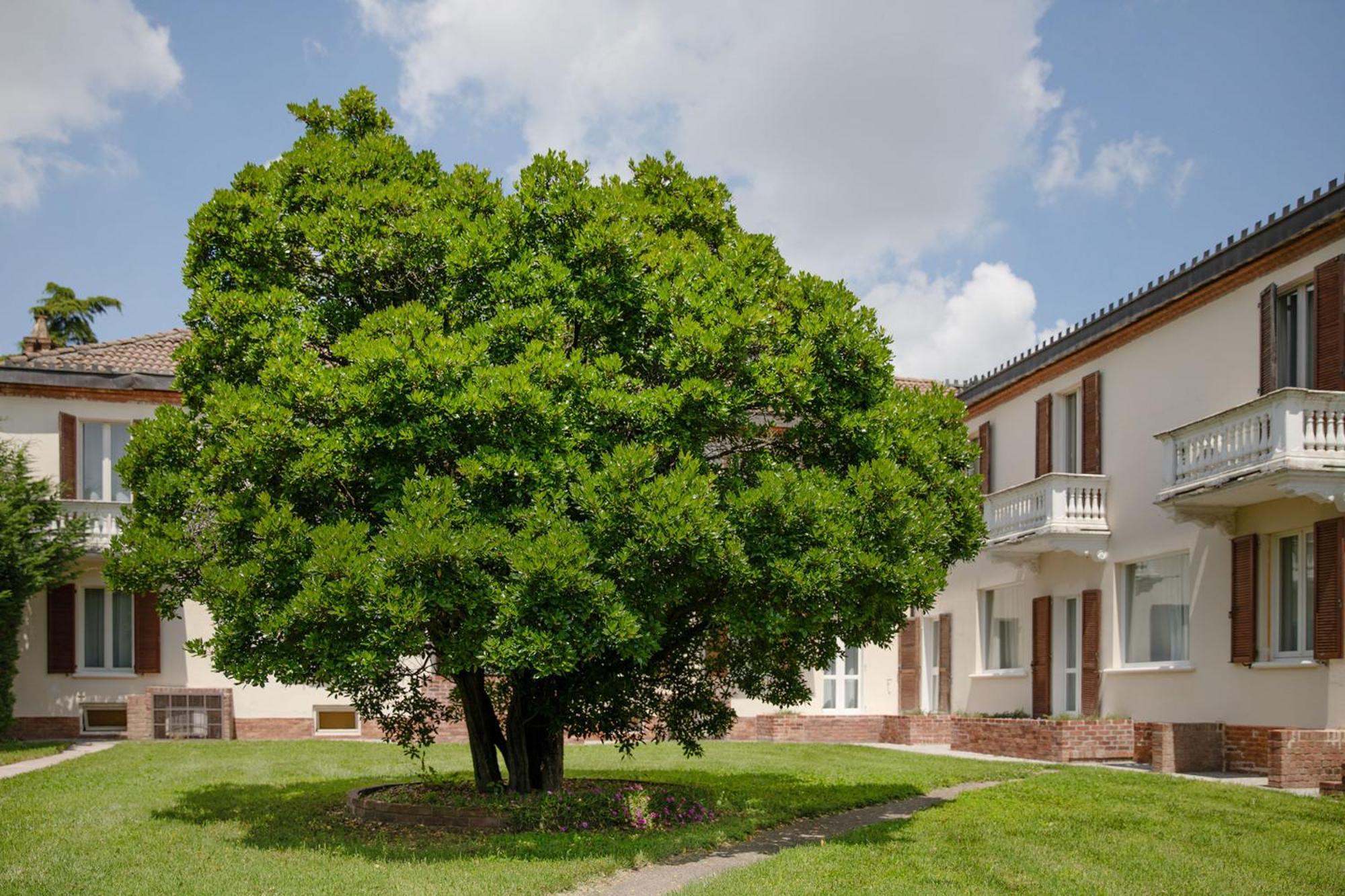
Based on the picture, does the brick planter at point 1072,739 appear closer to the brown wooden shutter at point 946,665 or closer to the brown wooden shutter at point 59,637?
the brown wooden shutter at point 946,665

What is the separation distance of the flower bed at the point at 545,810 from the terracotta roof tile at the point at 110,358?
46.8 ft

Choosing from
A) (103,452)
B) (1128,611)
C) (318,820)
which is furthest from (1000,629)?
(103,452)

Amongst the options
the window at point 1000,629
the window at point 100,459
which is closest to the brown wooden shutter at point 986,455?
the window at point 1000,629

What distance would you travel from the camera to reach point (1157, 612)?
20.4 metres

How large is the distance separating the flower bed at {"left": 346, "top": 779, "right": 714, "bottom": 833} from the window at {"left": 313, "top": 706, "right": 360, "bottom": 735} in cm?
1214

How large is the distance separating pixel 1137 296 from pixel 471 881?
15439mm

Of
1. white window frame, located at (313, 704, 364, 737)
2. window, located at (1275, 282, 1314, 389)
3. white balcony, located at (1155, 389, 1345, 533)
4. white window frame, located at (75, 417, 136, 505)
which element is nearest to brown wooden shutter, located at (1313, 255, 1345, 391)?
window, located at (1275, 282, 1314, 389)

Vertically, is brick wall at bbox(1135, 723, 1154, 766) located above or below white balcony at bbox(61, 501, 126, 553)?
below

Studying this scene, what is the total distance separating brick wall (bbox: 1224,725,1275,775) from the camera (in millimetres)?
16953

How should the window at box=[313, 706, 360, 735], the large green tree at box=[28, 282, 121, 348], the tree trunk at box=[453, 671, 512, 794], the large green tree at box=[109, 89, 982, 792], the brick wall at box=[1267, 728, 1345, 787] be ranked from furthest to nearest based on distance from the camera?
the large green tree at box=[28, 282, 121, 348] → the window at box=[313, 706, 360, 735] → the brick wall at box=[1267, 728, 1345, 787] → the tree trunk at box=[453, 671, 512, 794] → the large green tree at box=[109, 89, 982, 792]

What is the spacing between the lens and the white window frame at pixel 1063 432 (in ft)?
76.5

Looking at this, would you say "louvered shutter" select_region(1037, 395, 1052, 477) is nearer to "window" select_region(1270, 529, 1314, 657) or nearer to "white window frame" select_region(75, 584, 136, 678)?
"window" select_region(1270, 529, 1314, 657)

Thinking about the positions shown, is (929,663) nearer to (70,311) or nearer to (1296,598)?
(1296,598)

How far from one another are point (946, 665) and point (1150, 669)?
7733 millimetres
